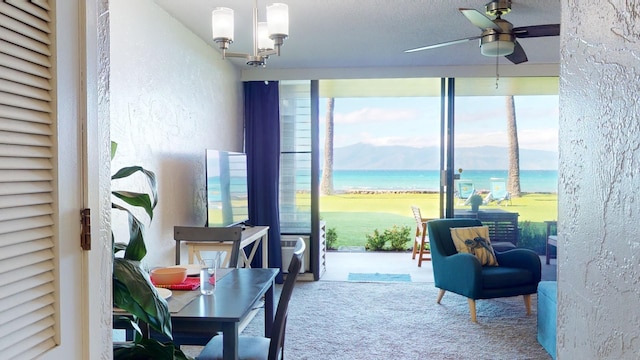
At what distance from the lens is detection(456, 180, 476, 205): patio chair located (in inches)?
203

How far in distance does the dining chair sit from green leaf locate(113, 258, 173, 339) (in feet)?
2.95

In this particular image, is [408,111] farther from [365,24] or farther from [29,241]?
[29,241]

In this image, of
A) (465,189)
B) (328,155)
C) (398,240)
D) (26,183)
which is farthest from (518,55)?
(328,155)

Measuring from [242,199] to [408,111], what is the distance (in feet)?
37.5

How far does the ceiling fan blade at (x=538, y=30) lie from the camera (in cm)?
278

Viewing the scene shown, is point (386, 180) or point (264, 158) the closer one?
point (264, 158)

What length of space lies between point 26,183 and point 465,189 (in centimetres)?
490

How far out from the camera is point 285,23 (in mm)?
2361

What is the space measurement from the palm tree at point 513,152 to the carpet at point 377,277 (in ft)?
5.31

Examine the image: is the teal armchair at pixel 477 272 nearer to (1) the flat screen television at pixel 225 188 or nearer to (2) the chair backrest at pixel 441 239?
(2) the chair backrest at pixel 441 239

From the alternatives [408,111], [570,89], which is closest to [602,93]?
[570,89]

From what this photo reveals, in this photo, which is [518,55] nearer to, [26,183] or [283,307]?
[283,307]

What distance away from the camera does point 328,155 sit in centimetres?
1382

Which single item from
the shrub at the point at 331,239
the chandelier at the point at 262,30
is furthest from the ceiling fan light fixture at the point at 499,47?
the shrub at the point at 331,239
